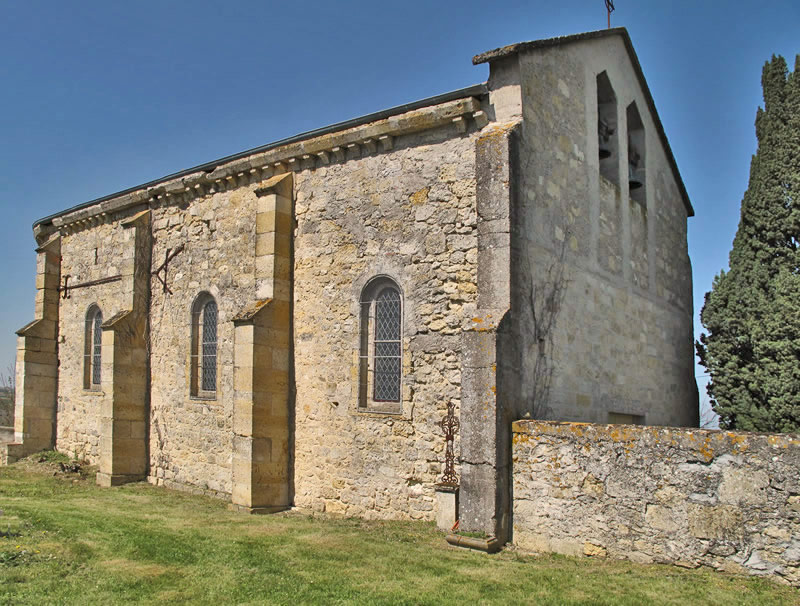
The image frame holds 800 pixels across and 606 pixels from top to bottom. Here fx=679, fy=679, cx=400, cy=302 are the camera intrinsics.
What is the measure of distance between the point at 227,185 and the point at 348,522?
664 centimetres

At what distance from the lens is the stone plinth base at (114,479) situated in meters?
13.5

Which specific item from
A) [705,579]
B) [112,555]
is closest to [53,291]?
[112,555]

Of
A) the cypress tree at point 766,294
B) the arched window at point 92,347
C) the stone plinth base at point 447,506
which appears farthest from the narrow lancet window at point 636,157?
the arched window at point 92,347

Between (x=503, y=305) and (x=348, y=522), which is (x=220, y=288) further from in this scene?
(x=503, y=305)

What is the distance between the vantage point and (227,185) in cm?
1280

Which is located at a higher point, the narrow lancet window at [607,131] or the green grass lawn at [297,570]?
the narrow lancet window at [607,131]

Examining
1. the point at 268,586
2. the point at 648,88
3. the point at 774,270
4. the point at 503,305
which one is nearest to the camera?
the point at 268,586

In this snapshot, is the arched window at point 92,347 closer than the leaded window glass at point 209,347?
No

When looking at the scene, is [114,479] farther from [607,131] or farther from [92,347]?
[607,131]

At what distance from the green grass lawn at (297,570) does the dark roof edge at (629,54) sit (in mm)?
6543

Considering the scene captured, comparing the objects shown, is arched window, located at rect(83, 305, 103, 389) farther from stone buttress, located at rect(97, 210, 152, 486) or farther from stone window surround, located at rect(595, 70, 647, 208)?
stone window surround, located at rect(595, 70, 647, 208)

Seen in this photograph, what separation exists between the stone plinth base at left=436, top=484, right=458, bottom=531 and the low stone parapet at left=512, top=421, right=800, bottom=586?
0.79 meters

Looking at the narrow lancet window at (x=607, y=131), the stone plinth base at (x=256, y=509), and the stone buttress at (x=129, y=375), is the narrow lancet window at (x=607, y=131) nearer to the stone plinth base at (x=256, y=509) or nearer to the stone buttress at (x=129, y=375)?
the stone plinth base at (x=256, y=509)

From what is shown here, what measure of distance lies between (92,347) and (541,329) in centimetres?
1153
